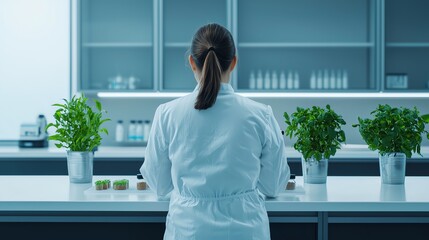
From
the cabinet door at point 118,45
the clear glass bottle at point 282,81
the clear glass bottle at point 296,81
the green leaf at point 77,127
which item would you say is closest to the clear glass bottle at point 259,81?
the clear glass bottle at point 282,81

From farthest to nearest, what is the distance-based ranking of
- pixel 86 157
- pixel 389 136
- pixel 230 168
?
pixel 86 157 < pixel 389 136 < pixel 230 168

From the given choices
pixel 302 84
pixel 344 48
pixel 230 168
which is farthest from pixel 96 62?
pixel 230 168

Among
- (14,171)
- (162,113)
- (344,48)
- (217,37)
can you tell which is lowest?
(14,171)

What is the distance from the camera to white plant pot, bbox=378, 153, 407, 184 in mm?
1959

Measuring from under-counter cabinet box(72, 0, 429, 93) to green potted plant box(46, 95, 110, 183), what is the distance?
1.85m

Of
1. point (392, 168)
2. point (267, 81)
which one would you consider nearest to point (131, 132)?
point (267, 81)

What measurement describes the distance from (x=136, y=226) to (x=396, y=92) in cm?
265

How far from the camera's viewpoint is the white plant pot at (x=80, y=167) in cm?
203

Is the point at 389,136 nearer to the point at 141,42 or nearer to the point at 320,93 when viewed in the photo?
the point at 320,93

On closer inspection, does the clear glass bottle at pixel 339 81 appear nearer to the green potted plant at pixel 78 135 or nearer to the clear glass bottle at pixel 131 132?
the clear glass bottle at pixel 131 132

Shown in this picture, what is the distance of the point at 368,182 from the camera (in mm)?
2090

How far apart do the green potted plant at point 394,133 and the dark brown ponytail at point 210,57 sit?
702 mm

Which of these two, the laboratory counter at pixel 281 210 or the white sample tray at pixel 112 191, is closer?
the laboratory counter at pixel 281 210

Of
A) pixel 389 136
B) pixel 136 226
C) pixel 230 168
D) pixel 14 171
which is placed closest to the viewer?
pixel 230 168
